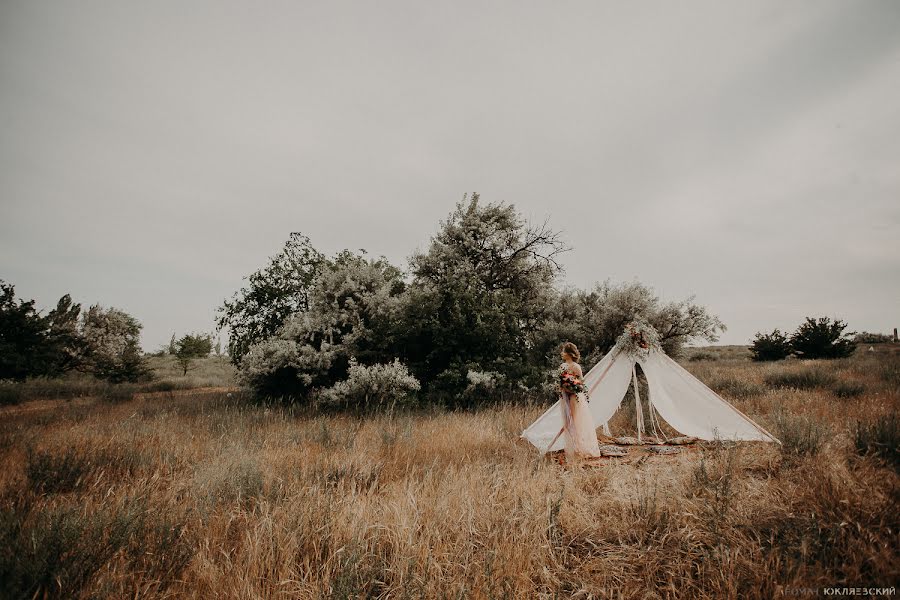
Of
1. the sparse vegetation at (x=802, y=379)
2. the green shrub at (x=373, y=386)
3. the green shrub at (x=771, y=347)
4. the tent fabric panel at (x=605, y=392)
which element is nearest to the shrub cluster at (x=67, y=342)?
the green shrub at (x=373, y=386)

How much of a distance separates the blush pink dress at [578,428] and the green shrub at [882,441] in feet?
10.6

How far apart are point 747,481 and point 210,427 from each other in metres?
9.03

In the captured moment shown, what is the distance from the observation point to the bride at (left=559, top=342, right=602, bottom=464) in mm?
6121

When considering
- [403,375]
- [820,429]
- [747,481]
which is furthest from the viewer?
[403,375]

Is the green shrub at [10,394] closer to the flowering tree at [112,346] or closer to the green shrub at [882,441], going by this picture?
the flowering tree at [112,346]

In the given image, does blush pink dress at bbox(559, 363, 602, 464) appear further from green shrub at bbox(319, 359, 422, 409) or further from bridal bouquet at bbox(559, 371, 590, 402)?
green shrub at bbox(319, 359, 422, 409)

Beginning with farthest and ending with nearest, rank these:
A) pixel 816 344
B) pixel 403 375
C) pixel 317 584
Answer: pixel 816 344, pixel 403 375, pixel 317 584

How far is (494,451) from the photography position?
6090 mm

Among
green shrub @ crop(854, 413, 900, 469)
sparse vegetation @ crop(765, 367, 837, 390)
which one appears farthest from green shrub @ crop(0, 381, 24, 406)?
sparse vegetation @ crop(765, 367, 837, 390)

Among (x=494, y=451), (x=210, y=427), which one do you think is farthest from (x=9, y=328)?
(x=494, y=451)

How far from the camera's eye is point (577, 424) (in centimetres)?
628

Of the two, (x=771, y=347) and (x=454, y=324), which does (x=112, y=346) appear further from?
(x=771, y=347)

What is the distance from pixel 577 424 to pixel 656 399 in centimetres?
265

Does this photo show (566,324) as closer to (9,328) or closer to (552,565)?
(552,565)
